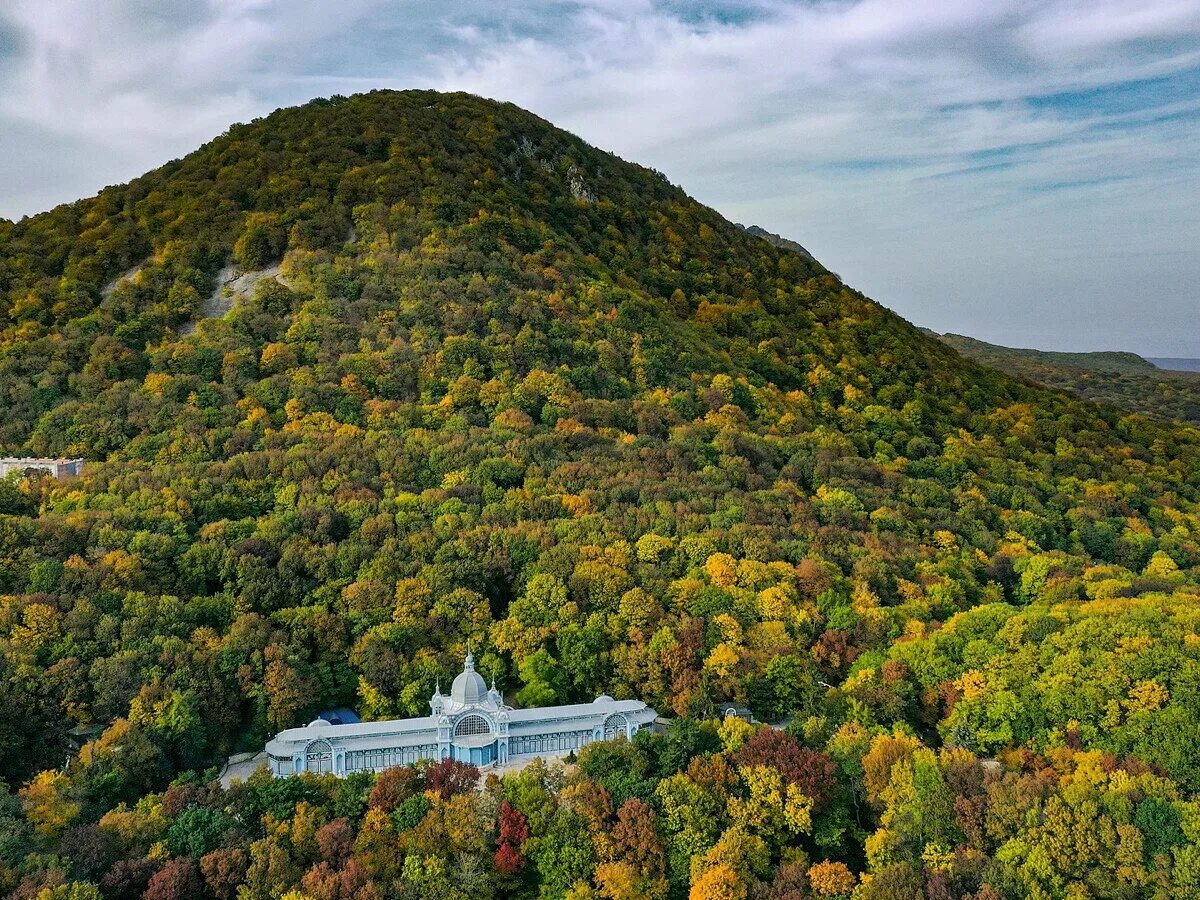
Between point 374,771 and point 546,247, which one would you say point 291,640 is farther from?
point 546,247

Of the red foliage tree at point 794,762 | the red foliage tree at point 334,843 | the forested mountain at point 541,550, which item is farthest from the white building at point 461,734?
the red foliage tree at point 334,843

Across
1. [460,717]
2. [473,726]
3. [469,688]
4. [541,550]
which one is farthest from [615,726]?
[541,550]

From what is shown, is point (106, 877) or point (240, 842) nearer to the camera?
point (106, 877)

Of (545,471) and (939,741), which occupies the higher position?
(545,471)

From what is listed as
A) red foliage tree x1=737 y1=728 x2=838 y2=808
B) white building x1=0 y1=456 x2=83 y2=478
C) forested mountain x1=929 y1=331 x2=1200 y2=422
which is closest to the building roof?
red foliage tree x1=737 y1=728 x2=838 y2=808

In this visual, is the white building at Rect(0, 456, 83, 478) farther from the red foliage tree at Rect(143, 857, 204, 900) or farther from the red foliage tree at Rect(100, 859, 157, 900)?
the red foliage tree at Rect(143, 857, 204, 900)

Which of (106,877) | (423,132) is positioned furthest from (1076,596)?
(423,132)
